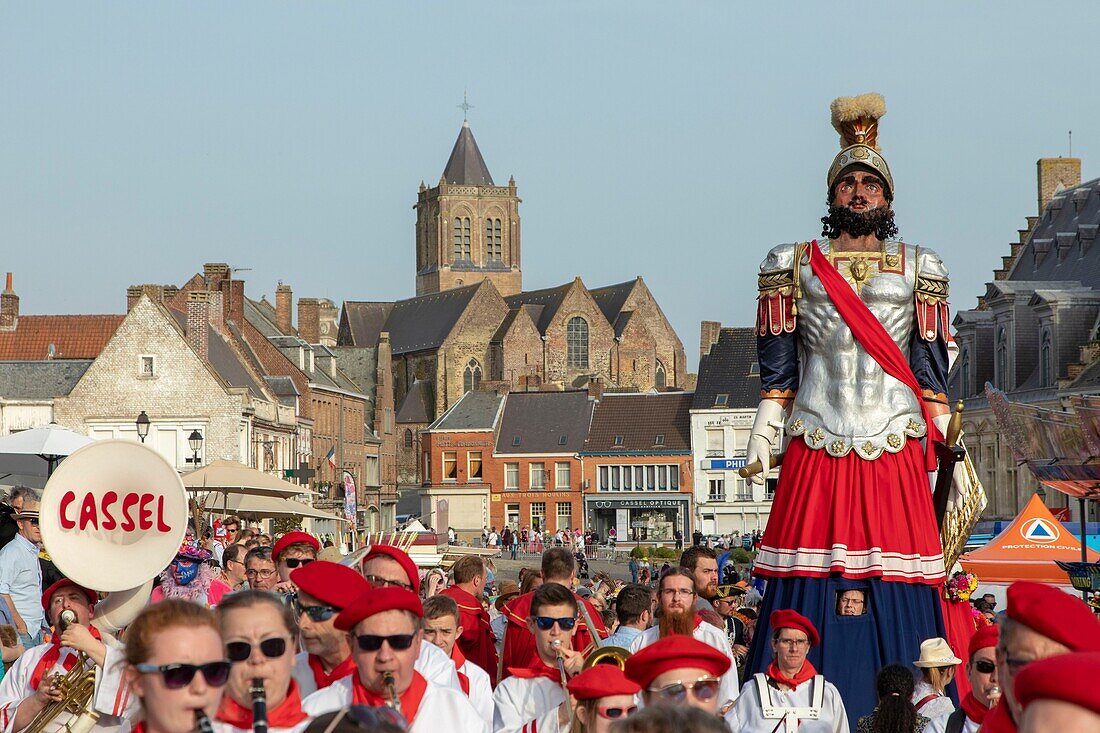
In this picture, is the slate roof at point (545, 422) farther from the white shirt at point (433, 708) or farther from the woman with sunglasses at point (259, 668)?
the woman with sunglasses at point (259, 668)

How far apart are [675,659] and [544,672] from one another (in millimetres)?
2126

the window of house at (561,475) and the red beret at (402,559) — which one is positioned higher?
the red beret at (402,559)

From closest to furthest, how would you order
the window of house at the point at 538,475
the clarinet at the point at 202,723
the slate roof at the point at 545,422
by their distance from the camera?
the clarinet at the point at 202,723 < the window of house at the point at 538,475 < the slate roof at the point at 545,422

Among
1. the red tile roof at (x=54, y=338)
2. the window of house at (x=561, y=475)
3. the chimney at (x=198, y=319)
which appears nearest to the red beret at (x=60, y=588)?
the chimney at (x=198, y=319)

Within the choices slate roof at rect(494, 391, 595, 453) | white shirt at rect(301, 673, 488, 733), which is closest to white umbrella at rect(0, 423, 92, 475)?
white shirt at rect(301, 673, 488, 733)

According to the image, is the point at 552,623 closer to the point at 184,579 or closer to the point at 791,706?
the point at 791,706

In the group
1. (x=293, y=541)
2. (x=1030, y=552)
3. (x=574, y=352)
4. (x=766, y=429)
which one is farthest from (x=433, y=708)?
(x=574, y=352)

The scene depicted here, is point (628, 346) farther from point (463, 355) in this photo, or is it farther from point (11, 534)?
point (11, 534)

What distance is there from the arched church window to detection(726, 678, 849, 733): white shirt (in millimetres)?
122452

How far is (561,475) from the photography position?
94.2 meters

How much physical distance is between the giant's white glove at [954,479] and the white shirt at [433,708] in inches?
180

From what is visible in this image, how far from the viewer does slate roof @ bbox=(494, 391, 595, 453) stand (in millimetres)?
95125

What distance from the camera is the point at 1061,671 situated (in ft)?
10.9

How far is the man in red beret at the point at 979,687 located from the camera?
613cm
